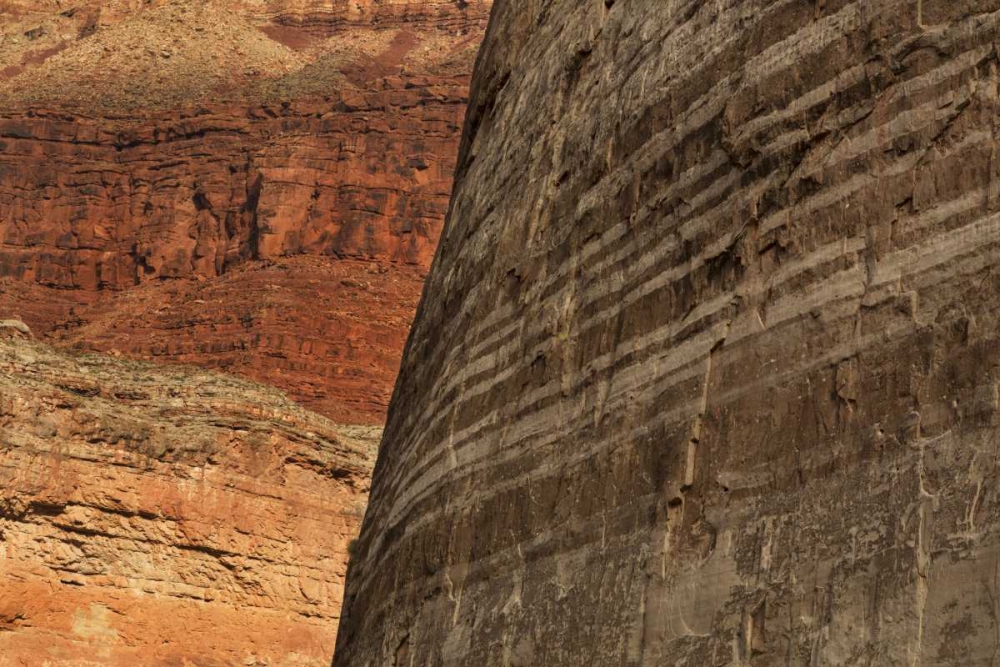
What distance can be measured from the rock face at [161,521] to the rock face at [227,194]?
85.6 ft

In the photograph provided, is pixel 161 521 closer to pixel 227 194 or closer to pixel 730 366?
pixel 730 366

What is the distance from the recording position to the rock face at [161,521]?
25641mm

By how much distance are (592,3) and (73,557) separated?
20.3m

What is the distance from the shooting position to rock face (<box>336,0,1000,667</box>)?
4.34m

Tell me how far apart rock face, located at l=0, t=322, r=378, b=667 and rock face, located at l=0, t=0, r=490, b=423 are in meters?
26.1

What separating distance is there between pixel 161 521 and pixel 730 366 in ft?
75.7

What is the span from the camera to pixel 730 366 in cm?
518

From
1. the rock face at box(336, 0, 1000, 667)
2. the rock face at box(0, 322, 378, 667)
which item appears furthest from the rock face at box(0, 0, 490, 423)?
the rock face at box(336, 0, 1000, 667)

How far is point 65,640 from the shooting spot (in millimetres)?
25141

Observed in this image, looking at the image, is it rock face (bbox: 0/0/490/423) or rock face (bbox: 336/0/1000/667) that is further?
rock face (bbox: 0/0/490/423)

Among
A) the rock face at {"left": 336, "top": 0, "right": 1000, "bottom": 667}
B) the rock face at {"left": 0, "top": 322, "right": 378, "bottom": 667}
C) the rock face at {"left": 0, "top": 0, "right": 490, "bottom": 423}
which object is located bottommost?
the rock face at {"left": 336, "top": 0, "right": 1000, "bottom": 667}

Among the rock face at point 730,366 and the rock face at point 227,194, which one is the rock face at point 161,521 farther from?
the rock face at point 227,194

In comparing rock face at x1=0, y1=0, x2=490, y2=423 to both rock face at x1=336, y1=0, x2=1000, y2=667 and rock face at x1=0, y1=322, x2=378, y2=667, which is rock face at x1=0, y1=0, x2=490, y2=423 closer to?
rock face at x1=0, y1=322, x2=378, y2=667

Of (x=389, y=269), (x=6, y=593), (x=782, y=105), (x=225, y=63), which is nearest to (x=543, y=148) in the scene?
(x=782, y=105)
